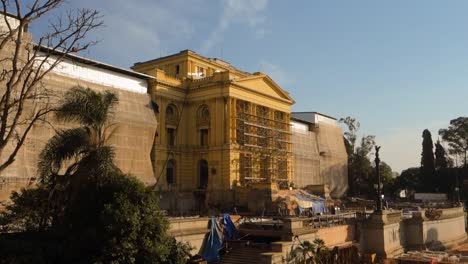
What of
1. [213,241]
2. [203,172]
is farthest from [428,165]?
[213,241]

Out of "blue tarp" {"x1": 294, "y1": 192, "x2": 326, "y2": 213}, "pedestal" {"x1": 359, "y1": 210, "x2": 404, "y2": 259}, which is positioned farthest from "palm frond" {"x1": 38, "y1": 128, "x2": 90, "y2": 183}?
"blue tarp" {"x1": 294, "y1": 192, "x2": 326, "y2": 213}

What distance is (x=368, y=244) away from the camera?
32.4 meters

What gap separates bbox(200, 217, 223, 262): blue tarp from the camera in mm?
23656

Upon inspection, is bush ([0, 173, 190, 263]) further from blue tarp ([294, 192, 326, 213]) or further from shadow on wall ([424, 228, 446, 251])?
blue tarp ([294, 192, 326, 213])

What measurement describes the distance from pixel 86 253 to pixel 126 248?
59.8 inches

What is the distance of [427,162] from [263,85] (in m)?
36.0

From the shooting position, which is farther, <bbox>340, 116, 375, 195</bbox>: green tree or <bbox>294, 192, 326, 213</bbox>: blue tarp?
<bbox>340, 116, 375, 195</bbox>: green tree

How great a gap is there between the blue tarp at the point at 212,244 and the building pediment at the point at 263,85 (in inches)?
1070

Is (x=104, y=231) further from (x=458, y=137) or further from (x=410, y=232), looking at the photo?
(x=458, y=137)

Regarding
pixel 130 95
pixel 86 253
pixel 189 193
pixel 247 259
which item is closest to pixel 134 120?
pixel 130 95

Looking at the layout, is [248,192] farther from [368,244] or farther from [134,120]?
[368,244]

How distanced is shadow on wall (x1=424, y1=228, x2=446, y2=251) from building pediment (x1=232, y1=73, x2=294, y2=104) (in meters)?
23.3

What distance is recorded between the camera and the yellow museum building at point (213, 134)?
159 feet

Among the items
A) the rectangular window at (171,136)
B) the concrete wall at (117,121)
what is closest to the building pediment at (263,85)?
the rectangular window at (171,136)
